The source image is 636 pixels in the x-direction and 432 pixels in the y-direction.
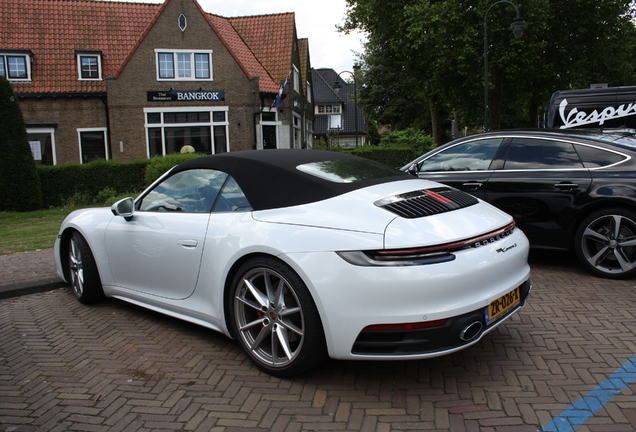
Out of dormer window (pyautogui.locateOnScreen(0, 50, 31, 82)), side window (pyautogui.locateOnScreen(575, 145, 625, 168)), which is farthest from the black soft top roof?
dormer window (pyautogui.locateOnScreen(0, 50, 31, 82))

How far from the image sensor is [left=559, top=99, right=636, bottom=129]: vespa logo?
11148mm

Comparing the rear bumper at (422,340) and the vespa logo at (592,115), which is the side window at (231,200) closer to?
the rear bumper at (422,340)

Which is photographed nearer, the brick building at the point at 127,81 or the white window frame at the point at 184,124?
the brick building at the point at 127,81

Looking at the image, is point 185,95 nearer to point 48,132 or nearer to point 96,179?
point 48,132

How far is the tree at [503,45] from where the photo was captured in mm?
22828

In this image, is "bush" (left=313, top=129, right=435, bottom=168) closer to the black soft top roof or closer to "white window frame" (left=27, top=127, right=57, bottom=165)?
"white window frame" (left=27, top=127, right=57, bottom=165)

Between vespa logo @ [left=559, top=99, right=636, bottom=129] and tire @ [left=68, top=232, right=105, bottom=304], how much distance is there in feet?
36.1

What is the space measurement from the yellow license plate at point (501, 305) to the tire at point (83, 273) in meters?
3.60

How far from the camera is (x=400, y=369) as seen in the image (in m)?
3.29

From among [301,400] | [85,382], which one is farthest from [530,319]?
[85,382]

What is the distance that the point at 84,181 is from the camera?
50.5ft

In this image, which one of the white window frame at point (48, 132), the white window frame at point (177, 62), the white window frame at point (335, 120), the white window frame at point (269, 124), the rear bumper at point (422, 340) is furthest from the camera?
the white window frame at point (335, 120)

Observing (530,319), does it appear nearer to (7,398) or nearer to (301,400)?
(301,400)

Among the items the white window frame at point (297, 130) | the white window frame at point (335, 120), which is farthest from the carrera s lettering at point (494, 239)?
the white window frame at point (335, 120)
